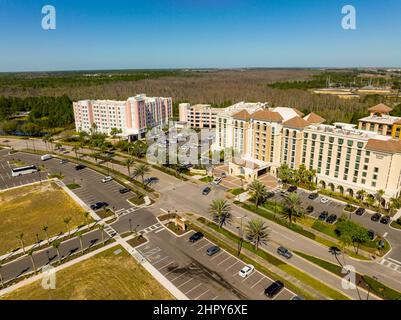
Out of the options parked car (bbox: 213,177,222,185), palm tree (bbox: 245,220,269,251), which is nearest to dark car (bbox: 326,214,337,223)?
palm tree (bbox: 245,220,269,251)

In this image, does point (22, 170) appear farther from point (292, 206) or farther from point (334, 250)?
point (334, 250)

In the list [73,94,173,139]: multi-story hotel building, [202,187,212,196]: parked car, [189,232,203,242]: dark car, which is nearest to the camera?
[189,232,203,242]: dark car

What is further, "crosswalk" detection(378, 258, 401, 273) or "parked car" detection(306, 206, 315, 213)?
"parked car" detection(306, 206, 315, 213)

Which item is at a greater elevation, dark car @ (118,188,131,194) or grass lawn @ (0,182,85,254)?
dark car @ (118,188,131,194)

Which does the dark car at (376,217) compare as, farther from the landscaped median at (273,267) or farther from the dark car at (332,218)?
the landscaped median at (273,267)

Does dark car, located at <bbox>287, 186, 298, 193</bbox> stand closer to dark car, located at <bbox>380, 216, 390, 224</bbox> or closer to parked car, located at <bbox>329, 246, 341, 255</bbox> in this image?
dark car, located at <bbox>380, 216, 390, 224</bbox>

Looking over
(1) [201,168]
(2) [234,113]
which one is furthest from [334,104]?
(1) [201,168]
